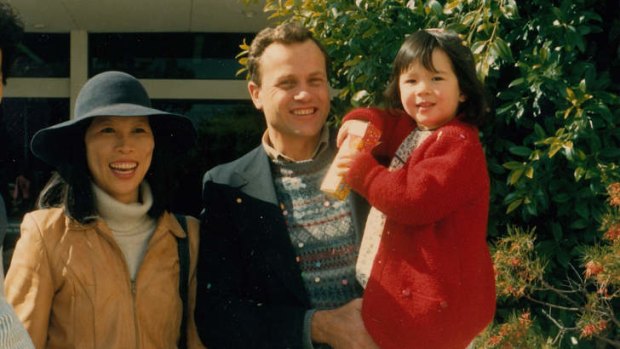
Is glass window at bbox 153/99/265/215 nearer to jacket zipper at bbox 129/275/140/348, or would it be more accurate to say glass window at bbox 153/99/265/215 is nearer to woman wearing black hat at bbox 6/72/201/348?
woman wearing black hat at bbox 6/72/201/348

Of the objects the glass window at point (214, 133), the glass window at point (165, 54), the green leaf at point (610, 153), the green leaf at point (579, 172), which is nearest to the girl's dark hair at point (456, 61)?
the green leaf at point (579, 172)

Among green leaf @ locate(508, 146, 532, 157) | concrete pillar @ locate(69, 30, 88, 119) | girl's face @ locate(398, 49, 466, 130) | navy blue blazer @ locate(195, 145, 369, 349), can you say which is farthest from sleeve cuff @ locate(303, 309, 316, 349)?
concrete pillar @ locate(69, 30, 88, 119)

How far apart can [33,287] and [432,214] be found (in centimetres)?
120

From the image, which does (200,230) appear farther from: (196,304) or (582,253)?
(582,253)

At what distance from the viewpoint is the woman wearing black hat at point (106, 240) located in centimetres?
242

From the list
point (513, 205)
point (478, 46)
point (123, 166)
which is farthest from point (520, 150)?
point (123, 166)

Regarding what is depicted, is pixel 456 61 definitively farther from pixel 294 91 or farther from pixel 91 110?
pixel 91 110

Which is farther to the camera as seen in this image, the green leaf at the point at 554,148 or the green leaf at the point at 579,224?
the green leaf at the point at 579,224

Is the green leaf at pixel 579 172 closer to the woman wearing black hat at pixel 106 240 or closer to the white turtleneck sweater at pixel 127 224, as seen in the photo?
the woman wearing black hat at pixel 106 240

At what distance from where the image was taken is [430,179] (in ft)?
7.13

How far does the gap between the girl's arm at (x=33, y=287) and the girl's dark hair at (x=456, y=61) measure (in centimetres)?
123

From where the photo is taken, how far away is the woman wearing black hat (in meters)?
2.42

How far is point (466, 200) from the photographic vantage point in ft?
7.29

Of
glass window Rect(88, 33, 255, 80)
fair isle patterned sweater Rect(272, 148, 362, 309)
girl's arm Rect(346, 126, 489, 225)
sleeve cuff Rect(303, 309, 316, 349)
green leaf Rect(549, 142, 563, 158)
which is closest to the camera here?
girl's arm Rect(346, 126, 489, 225)
